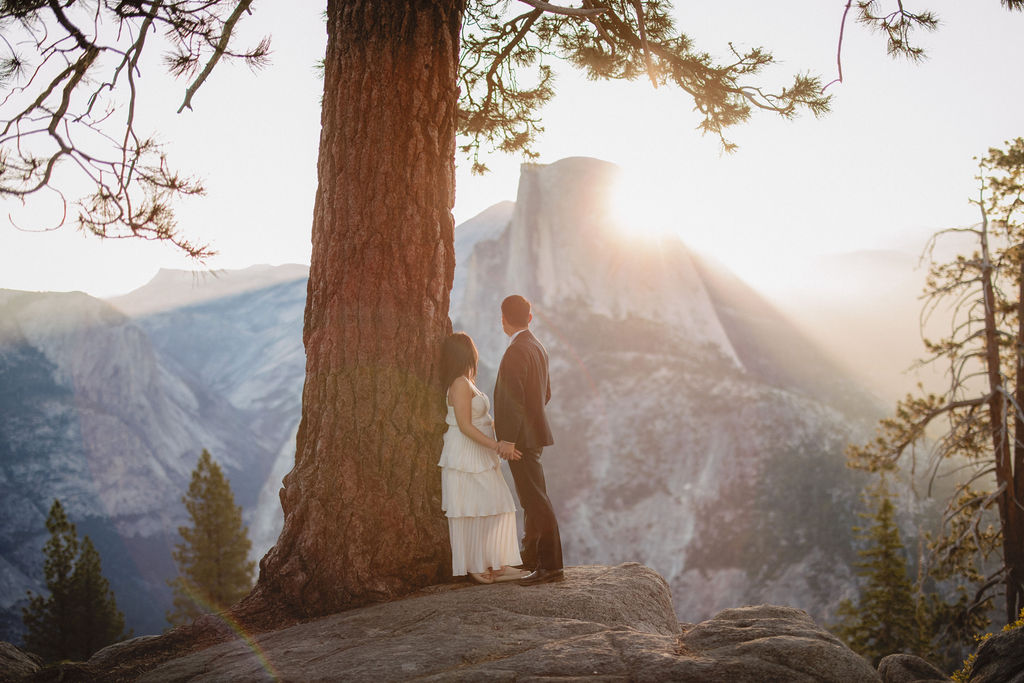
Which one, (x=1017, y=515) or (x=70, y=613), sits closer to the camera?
(x=1017, y=515)

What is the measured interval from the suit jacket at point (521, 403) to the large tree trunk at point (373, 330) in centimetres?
46

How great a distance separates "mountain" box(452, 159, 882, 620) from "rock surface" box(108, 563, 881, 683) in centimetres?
3106

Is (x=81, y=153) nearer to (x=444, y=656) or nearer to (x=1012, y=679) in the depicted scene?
(x=444, y=656)

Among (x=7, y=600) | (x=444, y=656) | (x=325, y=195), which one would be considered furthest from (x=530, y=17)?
(x=7, y=600)

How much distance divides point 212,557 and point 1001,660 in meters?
28.1

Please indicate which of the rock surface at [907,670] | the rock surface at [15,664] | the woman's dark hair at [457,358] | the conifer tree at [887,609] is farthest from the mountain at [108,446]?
the rock surface at [907,670]

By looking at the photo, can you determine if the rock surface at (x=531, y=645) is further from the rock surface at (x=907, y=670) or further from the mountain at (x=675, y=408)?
the mountain at (x=675, y=408)

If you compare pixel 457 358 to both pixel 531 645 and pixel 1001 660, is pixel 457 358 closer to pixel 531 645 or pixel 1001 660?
pixel 531 645

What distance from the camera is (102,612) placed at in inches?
883

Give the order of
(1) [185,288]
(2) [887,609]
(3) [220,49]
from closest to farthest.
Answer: (3) [220,49], (2) [887,609], (1) [185,288]

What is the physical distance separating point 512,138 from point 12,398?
57765mm

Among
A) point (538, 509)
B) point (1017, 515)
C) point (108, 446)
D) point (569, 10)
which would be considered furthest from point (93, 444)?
point (569, 10)

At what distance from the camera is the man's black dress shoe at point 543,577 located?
4.65m

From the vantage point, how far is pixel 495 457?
16.1ft
